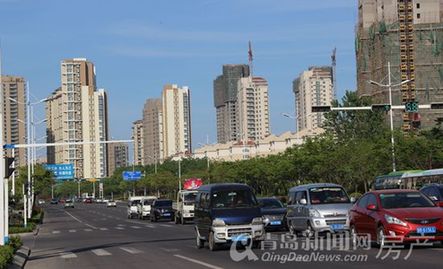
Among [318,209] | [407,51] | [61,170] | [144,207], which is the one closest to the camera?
[318,209]

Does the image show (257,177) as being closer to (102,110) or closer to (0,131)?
(102,110)

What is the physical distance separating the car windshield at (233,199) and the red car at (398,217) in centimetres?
324

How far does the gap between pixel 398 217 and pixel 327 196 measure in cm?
740

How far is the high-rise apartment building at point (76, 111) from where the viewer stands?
11056 centimetres

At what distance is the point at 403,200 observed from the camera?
812 inches

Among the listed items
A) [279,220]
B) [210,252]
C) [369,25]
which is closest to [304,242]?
[210,252]

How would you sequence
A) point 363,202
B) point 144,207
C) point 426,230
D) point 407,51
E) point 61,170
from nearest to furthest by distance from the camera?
point 426,230
point 363,202
point 144,207
point 407,51
point 61,170

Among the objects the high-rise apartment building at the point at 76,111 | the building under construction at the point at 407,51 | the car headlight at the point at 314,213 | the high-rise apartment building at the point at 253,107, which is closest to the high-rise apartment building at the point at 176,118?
the high-rise apartment building at the point at 253,107

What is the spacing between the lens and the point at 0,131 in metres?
23.8

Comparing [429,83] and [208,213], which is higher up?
[429,83]

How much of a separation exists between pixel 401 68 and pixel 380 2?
10036 mm

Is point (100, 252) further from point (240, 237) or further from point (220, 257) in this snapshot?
point (220, 257)

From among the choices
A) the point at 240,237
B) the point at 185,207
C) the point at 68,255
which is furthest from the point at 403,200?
the point at 185,207

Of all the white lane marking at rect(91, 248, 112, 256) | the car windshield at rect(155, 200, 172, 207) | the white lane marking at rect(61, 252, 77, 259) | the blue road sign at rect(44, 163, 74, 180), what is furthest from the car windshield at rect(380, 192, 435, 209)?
the blue road sign at rect(44, 163, 74, 180)
